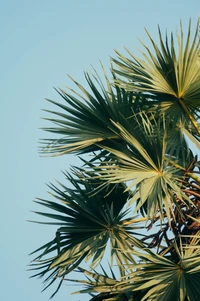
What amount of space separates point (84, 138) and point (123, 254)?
4.19 feet

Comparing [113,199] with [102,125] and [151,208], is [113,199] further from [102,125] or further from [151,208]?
[151,208]

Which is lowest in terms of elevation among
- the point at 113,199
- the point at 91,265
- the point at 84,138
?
the point at 91,265

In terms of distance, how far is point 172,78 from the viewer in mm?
8695

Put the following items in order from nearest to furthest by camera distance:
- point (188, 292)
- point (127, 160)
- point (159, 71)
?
point (188, 292)
point (127, 160)
point (159, 71)

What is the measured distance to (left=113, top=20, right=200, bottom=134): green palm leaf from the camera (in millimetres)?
8641

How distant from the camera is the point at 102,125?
9055mm

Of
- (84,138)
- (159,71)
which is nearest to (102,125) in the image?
(84,138)

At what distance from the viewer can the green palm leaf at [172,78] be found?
8.64m

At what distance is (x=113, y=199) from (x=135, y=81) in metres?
1.23

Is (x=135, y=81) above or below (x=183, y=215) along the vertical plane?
above

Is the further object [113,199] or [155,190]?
[113,199]

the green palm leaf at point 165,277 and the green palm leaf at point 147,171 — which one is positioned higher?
the green palm leaf at point 147,171

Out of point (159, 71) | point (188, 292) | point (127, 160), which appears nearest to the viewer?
point (188, 292)

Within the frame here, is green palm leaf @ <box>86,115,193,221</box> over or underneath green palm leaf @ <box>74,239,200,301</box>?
over
